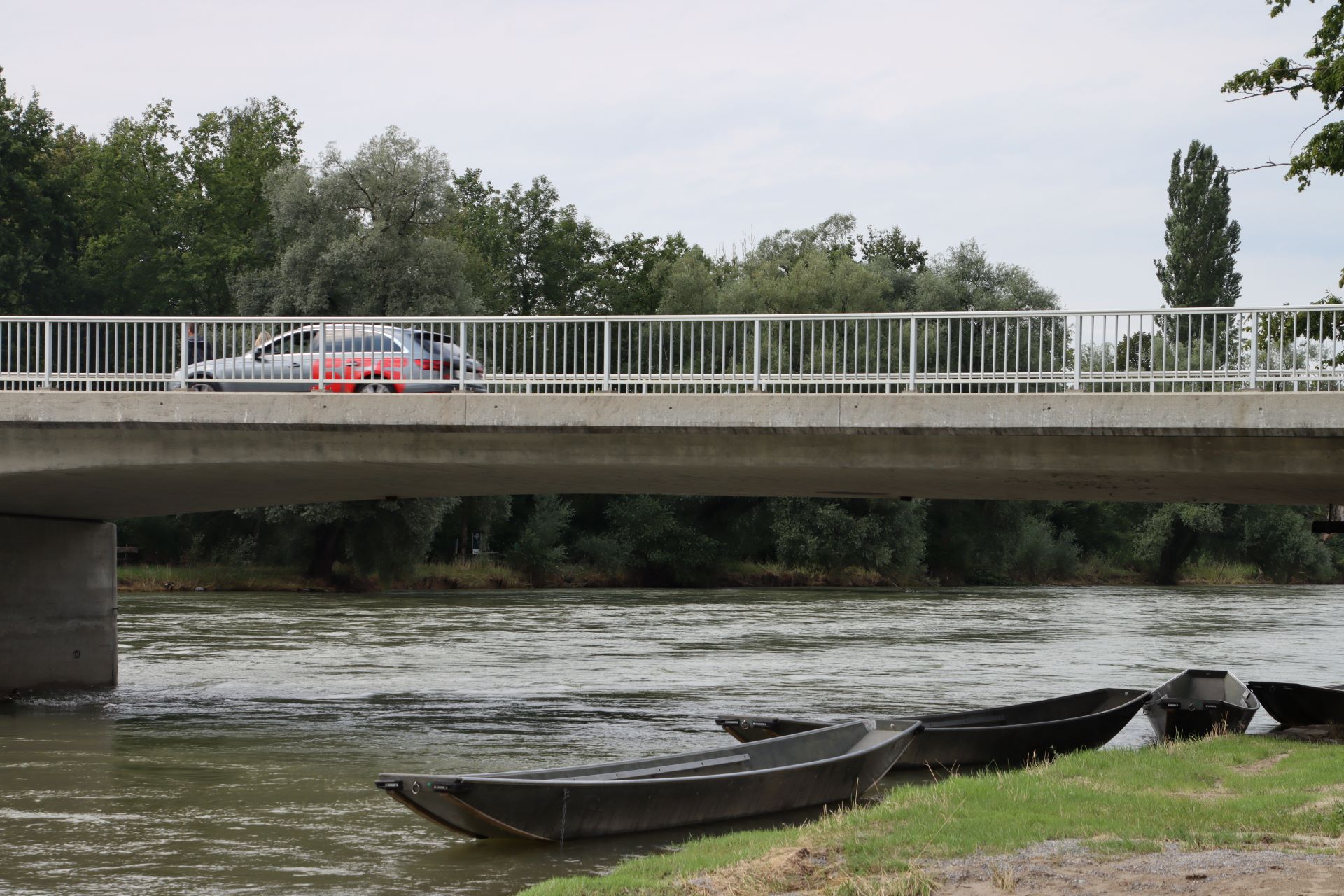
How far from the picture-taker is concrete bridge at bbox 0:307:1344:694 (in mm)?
17578

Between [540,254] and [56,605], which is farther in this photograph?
[540,254]

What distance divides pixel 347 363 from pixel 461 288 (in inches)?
1403

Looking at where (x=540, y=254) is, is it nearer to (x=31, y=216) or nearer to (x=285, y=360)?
(x=31, y=216)

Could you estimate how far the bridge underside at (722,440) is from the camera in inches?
688

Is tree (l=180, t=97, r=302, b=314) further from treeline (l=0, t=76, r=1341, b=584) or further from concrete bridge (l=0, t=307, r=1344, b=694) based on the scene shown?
concrete bridge (l=0, t=307, r=1344, b=694)

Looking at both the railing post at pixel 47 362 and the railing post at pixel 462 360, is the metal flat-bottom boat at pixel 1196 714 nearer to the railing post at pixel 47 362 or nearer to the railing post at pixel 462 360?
the railing post at pixel 462 360

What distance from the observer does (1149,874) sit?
347 inches

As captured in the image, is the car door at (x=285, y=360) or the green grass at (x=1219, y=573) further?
the green grass at (x=1219, y=573)

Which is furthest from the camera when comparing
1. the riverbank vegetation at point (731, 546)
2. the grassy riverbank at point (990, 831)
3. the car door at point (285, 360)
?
the riverbank vegetation at point (731, 546)

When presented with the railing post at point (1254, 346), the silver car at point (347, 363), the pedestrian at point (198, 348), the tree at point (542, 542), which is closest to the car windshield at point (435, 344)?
the silver car at point (347, 363)

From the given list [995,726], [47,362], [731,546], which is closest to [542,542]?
[731,546]

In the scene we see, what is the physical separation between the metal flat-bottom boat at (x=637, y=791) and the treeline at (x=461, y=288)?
39783 mm

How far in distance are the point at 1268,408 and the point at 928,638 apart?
2214cm

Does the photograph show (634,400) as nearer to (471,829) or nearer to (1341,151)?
(471,829)
